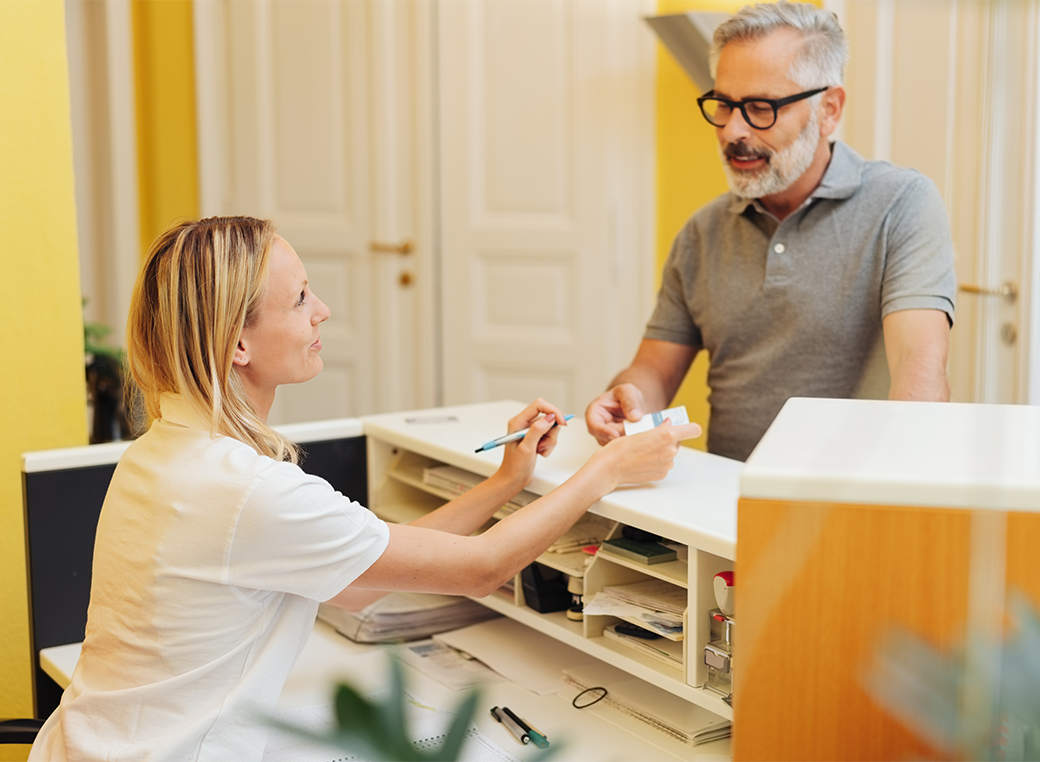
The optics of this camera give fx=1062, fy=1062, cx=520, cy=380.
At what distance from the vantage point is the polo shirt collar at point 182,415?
1.11m

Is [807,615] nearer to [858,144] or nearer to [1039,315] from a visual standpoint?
[1039,315]

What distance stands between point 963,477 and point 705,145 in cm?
269

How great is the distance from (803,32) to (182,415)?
117cm

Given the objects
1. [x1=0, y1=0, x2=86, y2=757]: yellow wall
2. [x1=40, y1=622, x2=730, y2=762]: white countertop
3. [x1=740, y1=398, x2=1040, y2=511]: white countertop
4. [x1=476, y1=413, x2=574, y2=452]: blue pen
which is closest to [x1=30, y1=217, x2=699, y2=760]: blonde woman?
[x1=40, y1=622, x2=730, y2=762]: white countertop

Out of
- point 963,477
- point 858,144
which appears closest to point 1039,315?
point 858,144

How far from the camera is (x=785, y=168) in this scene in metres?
1.73

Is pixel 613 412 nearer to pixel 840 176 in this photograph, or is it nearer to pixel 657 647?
pixel 657 647

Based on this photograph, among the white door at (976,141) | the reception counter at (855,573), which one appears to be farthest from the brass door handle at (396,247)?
the reception counter at (855,573)

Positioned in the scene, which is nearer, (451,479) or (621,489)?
(621,489)

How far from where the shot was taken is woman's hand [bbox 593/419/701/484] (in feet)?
4.14

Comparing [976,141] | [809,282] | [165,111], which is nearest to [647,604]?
[809,282]

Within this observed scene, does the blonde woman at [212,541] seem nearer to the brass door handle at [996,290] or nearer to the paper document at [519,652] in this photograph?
the paper document at [519,652]

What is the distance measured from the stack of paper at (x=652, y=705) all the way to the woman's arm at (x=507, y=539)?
255mm

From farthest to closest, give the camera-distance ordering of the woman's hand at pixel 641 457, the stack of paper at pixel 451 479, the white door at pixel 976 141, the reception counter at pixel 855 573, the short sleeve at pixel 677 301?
the white door at pixel 976 141 < the short sleeve at pixel 677 301 < the stack of paper at pixel 451 479 < the woman's hand at pixel 641 457 < the reception counter at pixel 855 573
